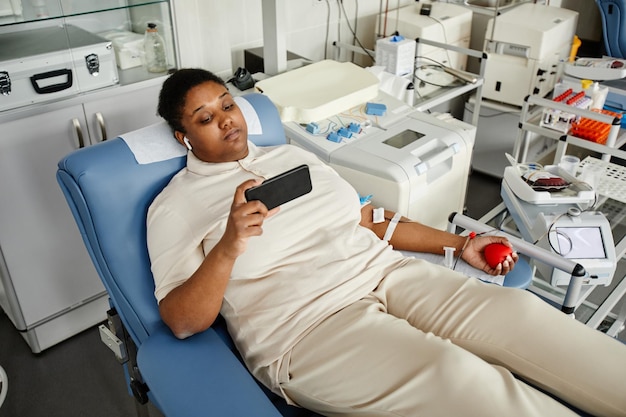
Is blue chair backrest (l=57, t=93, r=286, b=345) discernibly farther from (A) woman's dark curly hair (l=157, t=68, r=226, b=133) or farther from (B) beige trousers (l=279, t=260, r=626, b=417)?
(B) beige trousers (l=279, t=260, r=626, b=417)

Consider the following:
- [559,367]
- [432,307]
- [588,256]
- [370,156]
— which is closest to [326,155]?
[370,156]

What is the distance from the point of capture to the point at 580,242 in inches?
66.3

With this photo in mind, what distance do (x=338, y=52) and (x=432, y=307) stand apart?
1875 mm

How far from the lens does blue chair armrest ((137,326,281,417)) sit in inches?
42.3

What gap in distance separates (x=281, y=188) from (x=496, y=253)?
704 mm

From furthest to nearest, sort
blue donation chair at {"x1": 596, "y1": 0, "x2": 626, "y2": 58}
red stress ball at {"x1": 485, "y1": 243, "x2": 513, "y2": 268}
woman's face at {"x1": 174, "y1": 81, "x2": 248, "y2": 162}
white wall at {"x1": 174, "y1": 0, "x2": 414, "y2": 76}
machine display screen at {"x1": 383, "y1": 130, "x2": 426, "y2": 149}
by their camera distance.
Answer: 1. blue donation chair at {"x1": 596, "y1": 0, "x2": 626, "y2": 58}
2. white wall at {"x1": 174, "y1": 0, "x2": 414, "y2": 76}
3. machine display screen at {"x1": 383, "y1": 130, "x2": 426, "y2": 149}
4. red stress ball at {"x1": 485, "y1": 243, "x2": 513, "y2": 268}
5. woman's face at {"x1": 174, "y1": 81, "x2": 248, "y2": 162}

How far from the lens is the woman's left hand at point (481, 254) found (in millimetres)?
1562

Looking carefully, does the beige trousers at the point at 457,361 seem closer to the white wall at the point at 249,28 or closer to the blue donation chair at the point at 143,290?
the blue donation chair at the point at 143,290

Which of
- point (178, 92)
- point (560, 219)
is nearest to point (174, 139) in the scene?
point (178, 92)

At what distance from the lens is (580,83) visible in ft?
8.40

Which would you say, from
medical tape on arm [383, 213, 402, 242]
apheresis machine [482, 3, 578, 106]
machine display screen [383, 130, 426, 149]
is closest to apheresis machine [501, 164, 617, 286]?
machine display screen [383, 130, 426, 149]

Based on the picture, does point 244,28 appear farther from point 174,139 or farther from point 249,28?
point 174,139

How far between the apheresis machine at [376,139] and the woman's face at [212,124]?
19.7 inches

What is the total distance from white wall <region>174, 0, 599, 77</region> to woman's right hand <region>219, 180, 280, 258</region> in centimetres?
117
